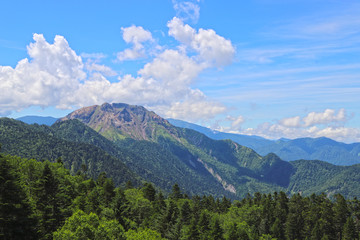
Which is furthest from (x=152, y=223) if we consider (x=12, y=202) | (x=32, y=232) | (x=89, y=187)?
(x=12, y=202)

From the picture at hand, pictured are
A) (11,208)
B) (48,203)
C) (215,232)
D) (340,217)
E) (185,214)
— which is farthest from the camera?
(340,217)

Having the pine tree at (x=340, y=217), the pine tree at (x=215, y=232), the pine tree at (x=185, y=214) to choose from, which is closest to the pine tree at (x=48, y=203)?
the pine tree at (x=185, y=214)

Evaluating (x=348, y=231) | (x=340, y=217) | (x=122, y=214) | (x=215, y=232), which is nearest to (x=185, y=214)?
(x=215, y=232)

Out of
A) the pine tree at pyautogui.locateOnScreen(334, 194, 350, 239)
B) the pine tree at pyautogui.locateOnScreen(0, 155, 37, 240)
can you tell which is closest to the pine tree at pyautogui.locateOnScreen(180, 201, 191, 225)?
the pine tree at pyautogui.locateOnScreen(0, 155, 37, 240)

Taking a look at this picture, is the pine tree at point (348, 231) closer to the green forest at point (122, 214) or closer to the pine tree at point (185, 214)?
the green forest at point (122, 214)

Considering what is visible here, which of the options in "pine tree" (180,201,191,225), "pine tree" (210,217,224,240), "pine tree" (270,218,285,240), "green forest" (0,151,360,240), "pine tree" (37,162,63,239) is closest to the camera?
"green forest" (0,151,360,240)

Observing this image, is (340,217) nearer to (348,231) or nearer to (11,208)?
(348,231)

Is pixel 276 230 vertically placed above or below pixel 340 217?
below

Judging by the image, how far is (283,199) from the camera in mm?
119188

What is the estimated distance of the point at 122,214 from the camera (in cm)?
7238

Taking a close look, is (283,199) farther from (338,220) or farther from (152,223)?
(152,223)

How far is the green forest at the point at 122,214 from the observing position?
131ft

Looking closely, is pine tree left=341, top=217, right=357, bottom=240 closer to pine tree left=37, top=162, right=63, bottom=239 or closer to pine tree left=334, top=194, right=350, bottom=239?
pine tree left=334, top=194, right=350, bottom=239

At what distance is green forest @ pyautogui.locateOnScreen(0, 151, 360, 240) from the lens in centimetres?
3997
